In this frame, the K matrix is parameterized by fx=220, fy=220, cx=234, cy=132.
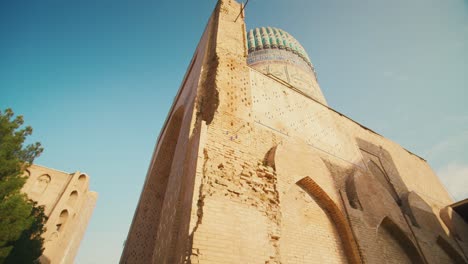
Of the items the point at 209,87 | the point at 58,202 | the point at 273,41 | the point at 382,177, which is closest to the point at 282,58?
the point at 273,41

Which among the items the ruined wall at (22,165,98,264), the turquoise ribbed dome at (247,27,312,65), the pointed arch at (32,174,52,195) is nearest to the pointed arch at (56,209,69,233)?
the ruined wall at (22,165,98,264)

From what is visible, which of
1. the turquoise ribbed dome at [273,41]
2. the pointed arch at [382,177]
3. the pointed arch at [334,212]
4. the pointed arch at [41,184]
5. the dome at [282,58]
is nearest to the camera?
the pointed arch at [334,212]

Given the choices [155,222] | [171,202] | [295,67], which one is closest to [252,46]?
[295,67]

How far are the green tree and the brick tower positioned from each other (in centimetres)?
535

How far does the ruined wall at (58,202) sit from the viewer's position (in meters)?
14.9

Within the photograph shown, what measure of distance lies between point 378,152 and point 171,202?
7823mm

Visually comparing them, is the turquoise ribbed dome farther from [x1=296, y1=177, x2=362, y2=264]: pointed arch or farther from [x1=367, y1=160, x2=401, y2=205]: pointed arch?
[x1=296, y1=177, x2=362, y2=264]: pointed arch

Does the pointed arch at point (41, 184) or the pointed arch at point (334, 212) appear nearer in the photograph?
the pointed arch at point (334, 212)

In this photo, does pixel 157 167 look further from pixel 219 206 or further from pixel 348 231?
pixel 348 231

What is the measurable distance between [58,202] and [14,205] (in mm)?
9924

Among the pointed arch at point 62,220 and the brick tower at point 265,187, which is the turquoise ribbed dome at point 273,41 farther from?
the pointed arch at point 62,220

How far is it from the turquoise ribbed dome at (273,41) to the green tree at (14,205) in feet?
43.2

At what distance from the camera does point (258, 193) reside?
9.56 ft

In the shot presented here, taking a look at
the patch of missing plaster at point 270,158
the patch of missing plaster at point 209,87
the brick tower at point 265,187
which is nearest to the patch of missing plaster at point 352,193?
the brick tower at point 265,187
